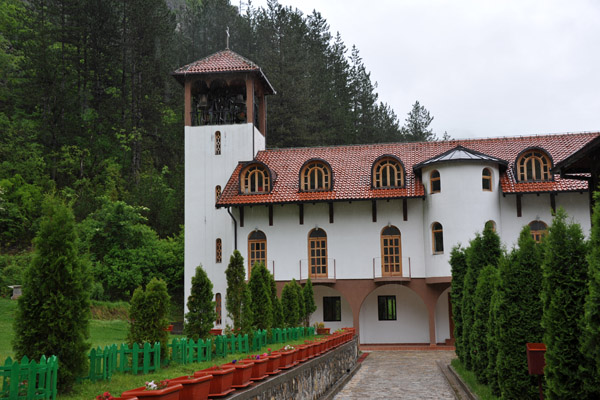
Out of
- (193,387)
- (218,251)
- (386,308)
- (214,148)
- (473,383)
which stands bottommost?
(473,383)

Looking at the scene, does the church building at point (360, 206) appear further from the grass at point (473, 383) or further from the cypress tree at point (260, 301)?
the cypress tree at point (260, 301)

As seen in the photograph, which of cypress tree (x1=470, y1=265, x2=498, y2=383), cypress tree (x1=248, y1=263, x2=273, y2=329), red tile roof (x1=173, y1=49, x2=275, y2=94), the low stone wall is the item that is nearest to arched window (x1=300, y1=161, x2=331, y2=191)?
red tile roof (x1=173, y1=49, x2=275, y2=94)

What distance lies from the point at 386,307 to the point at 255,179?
27.8ft

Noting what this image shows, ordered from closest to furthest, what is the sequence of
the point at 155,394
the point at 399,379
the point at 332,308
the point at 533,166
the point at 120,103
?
the point at 155,394 → the point at 399,379 → the point at 533,166 → the point at 332,308 → the point at 120,103

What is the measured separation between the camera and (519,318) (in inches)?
399

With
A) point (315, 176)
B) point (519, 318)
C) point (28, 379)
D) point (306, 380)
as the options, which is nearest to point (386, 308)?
point (315, 176)

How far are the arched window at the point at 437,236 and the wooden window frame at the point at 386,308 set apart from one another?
3.59 metres

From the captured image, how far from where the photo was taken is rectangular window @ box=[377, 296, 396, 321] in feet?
97.5

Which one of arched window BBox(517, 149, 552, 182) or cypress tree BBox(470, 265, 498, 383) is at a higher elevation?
arched window BBox(517, 149, 552, 182)

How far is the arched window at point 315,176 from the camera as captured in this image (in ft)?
95.2

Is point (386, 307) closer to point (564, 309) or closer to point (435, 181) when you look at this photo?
point (435, 181)

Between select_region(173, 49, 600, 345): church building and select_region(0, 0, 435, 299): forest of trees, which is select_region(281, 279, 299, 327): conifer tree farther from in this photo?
select_region(0, 0, 435, 299): forest of trees

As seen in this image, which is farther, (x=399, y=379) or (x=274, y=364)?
(x=399, y=379)

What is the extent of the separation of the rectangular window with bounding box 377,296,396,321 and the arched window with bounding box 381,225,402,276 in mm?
2126
